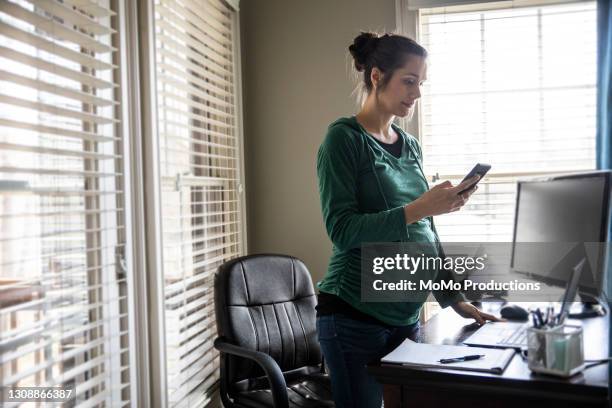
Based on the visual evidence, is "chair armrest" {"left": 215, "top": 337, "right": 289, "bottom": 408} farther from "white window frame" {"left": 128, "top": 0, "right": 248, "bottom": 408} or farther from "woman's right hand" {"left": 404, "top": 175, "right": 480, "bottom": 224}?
"woman's right hand" {"left": 404, "top": 175, "right": 480, "bottom": 224}

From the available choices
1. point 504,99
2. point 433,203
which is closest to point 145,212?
point 433,203

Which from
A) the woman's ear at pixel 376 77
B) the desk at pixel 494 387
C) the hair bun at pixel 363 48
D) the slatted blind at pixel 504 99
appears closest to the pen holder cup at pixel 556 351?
the desk at pixel 494 387

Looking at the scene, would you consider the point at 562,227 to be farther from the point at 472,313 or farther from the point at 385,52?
the point at 385,52

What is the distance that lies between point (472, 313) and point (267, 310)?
0.94 meters

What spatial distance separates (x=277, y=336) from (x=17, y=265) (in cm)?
117

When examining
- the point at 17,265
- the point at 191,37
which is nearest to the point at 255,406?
the point at 17,265

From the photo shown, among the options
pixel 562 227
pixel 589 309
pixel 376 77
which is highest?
pixel 376 77

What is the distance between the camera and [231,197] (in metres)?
2.80

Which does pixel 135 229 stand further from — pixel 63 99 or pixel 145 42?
pixel 145 42

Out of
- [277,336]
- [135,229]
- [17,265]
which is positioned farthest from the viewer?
[277,336]

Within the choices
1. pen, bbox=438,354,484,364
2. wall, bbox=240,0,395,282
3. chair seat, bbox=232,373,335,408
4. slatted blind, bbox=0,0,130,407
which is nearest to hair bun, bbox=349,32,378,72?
slatted blind, bbox=0,0,130,407

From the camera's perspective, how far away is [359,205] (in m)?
1.54

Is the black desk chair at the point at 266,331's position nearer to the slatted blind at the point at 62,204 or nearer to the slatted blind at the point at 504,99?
the slatted blind at the point at 62,204

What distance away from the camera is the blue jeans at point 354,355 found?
1460mm
